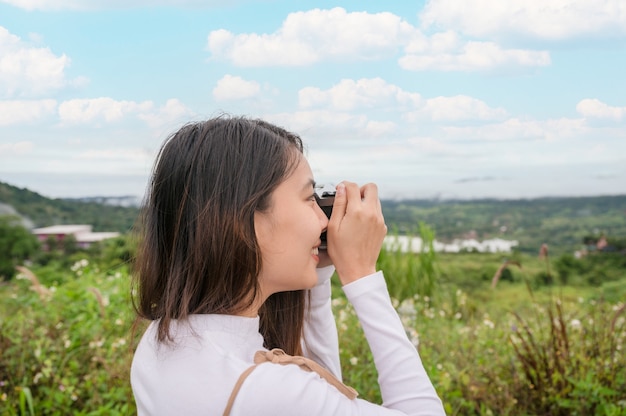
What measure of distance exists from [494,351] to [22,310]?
308 centimetres

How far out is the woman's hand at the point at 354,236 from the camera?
4.86 feet

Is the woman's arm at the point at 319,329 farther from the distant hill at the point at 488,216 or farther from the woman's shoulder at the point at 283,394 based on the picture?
the distant hill at the point at 488,216

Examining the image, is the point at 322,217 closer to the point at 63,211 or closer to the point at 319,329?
the point at 319,329

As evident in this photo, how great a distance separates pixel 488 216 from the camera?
28.7 feet

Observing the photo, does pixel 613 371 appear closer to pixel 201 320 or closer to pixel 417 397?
pixel 417 397

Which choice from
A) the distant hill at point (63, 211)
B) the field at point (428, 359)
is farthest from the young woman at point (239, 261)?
the distant hill at point (63, 211)

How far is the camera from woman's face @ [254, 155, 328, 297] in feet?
4.67

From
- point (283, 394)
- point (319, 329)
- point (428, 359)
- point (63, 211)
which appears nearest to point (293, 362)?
point (283, 394)

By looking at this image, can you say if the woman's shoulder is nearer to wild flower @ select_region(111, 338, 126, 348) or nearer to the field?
the field

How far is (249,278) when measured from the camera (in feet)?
4.72

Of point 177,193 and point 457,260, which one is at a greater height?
point 177,193

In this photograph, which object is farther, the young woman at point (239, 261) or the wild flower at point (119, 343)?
the wild flower at point (119, 343)

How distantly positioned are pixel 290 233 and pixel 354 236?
15 cm

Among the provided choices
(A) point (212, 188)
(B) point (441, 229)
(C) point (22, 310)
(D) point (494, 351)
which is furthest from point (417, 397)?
(B) point (441, 229)
